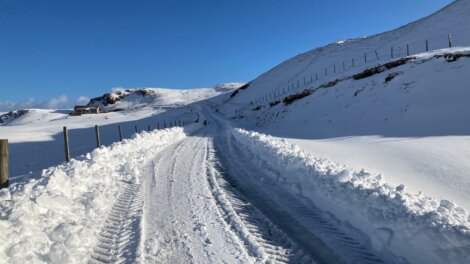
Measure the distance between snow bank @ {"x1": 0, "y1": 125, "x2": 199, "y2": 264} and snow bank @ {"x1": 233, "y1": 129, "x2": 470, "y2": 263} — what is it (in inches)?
158

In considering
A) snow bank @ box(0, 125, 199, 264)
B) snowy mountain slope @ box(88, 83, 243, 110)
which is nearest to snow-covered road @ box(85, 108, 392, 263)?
snow bank @ box(0, 125, 199, 264)

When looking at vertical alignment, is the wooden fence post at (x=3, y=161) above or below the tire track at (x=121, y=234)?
above

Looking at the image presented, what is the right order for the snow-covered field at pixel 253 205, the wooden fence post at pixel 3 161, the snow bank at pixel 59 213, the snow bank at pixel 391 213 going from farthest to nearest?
the wooden fence post at pixel 3 161 < the snow-covered field at pixel 253 205 < the snow bank at pixel 59 213 < the snow bank at pixel 391 213

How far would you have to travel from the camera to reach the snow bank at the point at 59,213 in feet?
15.2

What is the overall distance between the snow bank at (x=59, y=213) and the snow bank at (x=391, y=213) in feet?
13.1

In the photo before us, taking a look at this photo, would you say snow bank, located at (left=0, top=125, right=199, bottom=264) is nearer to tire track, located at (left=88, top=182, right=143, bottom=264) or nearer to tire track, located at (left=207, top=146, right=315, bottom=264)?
tire track, located at (left=88, top=182, right=143, bottom=264)

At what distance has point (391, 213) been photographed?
17.6ft

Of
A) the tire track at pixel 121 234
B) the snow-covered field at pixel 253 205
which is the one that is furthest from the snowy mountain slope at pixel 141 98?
the tire track at pixel 121 234

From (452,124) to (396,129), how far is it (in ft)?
8.21

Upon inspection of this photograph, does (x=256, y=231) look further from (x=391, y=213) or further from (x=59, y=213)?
(x=59, y=213)

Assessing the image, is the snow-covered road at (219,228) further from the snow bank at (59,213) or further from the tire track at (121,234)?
the snow bank at (59,213)

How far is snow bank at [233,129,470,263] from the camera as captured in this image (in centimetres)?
441

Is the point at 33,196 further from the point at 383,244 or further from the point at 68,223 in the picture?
the point at 383,244

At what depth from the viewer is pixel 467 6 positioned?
5988 cm
